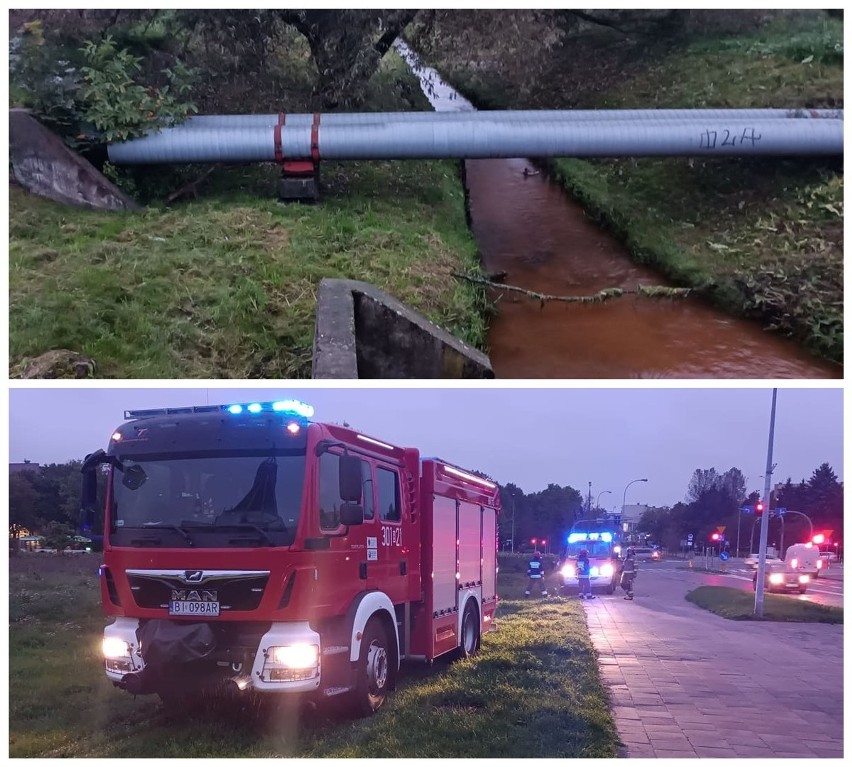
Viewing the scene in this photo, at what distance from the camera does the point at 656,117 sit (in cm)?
988

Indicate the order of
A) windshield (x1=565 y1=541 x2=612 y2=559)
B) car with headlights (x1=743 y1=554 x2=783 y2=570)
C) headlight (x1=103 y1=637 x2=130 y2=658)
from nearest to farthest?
headlight (x1=103 y1=637 x2=130 y2=658), car with headlights (x1=743 y1=554 x2=783 y2=570), windshield (x1=565 y1=541 x2=612 y2=559)

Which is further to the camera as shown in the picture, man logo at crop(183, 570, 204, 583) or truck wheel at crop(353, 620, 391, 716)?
truck wheel at crop(353, 620, 391, 716)

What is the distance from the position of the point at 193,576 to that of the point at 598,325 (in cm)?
560

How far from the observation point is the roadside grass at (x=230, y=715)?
4.47 metres

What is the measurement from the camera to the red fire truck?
4.31 meters

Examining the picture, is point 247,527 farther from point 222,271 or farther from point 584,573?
point 584,573

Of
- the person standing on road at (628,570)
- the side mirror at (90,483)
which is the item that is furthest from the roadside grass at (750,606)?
the side mirror at (90,483)

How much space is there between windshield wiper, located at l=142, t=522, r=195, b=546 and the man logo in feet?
0.57

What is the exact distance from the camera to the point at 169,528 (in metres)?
4.46

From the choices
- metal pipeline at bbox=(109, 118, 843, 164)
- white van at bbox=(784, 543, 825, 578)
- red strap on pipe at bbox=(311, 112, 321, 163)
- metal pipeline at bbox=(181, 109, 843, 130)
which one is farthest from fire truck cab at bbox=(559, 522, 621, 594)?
red strap on pipe at bbox=(311, 112, 321, 163)

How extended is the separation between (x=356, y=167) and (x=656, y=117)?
474 centimetres

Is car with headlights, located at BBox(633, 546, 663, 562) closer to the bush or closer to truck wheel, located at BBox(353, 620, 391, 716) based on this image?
truck wheel, located at BBox(353, 620, 391, 716)

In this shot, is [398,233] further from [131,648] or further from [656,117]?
[131,648]

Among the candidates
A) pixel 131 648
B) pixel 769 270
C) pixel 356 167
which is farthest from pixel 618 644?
pixel 356 167
